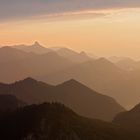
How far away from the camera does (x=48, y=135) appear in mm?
151375

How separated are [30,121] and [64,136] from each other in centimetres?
1730

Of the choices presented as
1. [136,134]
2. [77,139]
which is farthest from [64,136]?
[136,134]

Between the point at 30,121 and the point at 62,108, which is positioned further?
the point at 62,108

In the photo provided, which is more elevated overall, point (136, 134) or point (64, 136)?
point (64, 136)

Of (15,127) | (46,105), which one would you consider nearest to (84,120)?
(46,105)

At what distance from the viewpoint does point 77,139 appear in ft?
502

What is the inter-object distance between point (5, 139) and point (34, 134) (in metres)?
18.2

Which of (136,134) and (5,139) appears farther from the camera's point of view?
(136,134)

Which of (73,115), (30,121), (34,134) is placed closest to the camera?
(34,134)

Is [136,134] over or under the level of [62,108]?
under

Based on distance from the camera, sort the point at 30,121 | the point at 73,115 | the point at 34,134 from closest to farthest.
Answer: the point at 34,134, the point at 30,121, the point at 73,115

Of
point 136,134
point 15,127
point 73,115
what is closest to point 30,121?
point 15,127

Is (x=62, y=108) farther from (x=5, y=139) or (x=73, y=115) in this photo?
(x=5, y=139)

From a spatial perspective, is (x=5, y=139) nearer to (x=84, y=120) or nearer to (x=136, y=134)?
(x=84, y=120)
